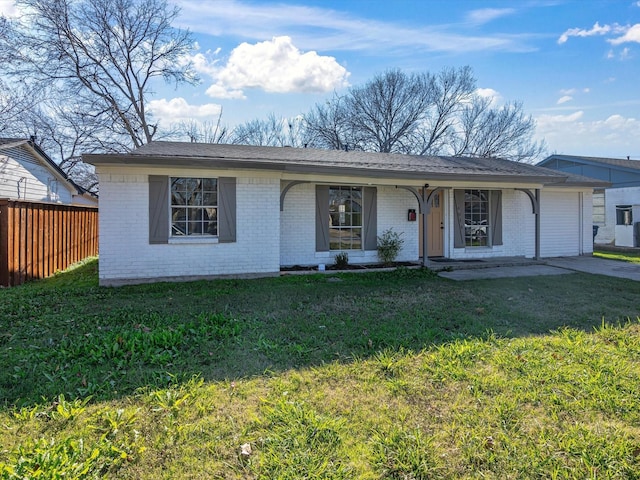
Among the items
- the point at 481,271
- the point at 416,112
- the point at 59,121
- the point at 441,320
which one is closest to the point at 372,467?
the point at 441,320

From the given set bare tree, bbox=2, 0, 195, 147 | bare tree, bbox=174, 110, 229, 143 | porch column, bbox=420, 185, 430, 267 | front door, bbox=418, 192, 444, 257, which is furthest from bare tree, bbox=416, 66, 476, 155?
porch column, bbox=420, 185, 430, 267

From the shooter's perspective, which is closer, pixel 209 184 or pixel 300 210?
pixel 209 184

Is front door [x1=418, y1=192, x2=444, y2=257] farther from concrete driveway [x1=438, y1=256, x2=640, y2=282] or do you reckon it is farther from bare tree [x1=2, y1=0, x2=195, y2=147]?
bare tree [x1=2, y1=0, x2=195, y2=147]

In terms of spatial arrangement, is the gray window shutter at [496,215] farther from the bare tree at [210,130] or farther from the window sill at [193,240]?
the bare tree at [210,130]

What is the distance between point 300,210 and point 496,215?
20.8ft

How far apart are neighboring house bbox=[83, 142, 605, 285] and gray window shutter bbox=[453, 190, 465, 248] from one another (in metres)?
0.03

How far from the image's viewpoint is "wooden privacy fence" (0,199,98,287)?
8.12m

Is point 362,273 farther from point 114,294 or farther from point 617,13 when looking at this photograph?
point 617,13

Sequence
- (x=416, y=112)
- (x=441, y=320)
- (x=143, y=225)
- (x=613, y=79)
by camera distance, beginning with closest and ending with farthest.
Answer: (x=441, y=320)
(x=143, y=225)
(x=613, y=79)
(x=416, y=112)

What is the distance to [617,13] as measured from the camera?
1016 cm

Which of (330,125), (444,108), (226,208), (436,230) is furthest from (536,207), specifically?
(444,108)

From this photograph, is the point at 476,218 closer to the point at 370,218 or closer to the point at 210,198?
the point at 370,218

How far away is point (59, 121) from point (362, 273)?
809 inches

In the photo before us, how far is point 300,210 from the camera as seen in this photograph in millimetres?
10133
